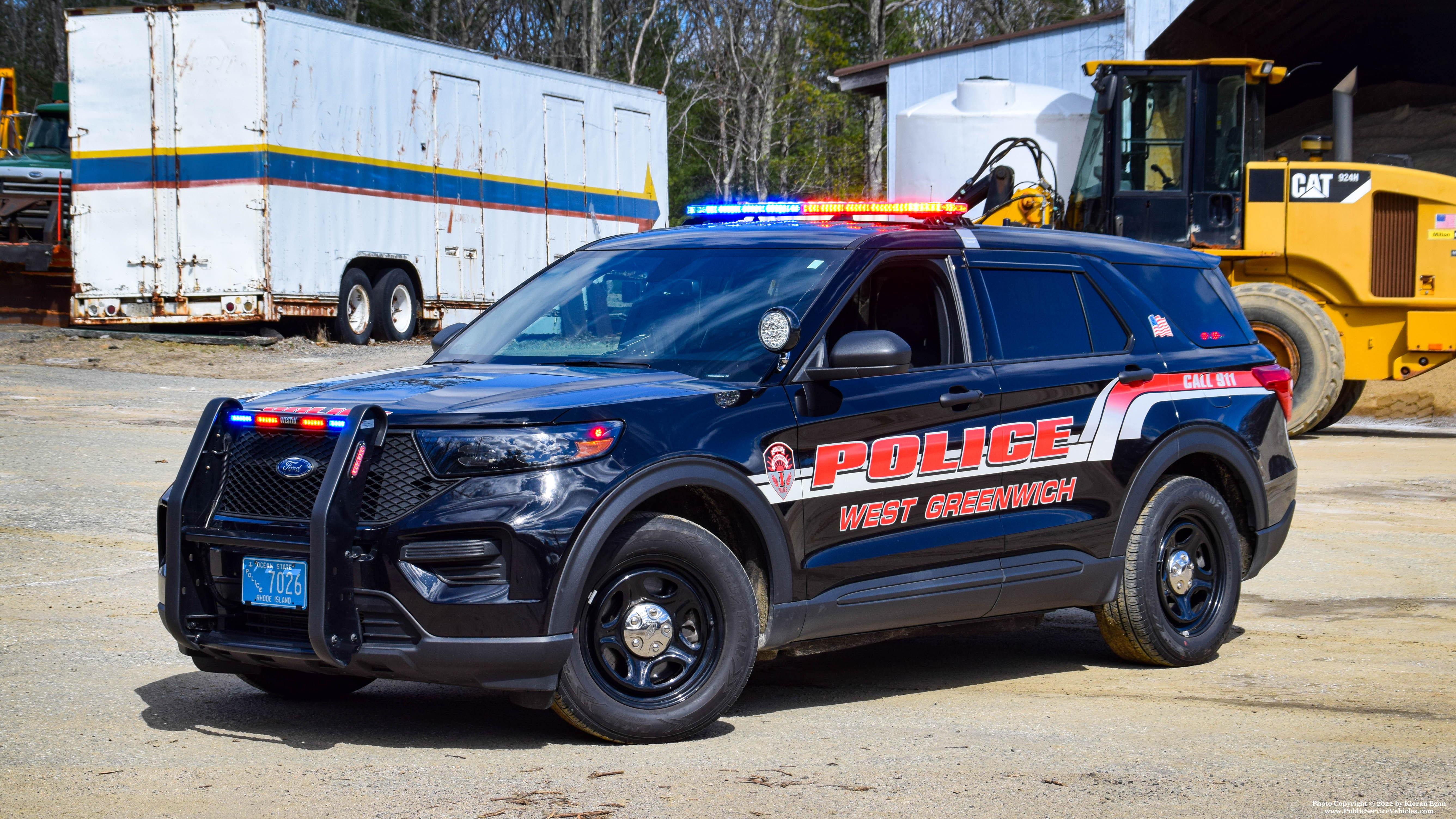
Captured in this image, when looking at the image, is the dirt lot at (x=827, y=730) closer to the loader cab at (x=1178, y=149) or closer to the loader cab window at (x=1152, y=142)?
the loader cab at (x=1178, y=149)

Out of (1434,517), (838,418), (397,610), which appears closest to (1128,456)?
(838,418)

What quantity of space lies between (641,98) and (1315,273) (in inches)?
525

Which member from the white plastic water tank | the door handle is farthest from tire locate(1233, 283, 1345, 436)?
the door handle

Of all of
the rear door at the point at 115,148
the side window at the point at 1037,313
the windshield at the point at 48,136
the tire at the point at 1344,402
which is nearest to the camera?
the side window at the point at 1037,313

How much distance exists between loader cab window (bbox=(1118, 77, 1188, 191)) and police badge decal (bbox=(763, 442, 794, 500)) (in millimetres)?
11350

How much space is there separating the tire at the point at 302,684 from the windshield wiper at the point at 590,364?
131cm

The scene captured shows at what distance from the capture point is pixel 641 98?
88.3 feet

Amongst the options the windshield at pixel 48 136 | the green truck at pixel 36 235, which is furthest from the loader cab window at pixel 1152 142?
the windshield at pixel 48 136

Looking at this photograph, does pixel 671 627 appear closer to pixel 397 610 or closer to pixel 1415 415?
pixel 397 610

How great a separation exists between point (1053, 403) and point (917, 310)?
2.21 ft

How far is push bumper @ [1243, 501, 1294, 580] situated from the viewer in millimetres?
7422

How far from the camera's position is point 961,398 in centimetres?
611

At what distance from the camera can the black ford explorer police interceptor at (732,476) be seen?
16.2ft

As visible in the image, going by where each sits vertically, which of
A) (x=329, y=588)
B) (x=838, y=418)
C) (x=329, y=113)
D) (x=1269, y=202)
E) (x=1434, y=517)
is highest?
(x=329, y=113)
